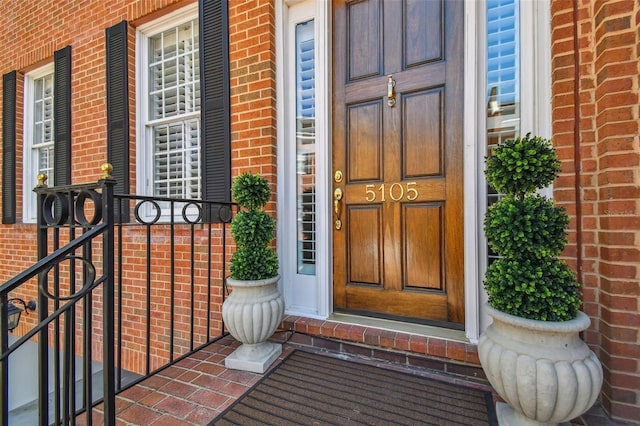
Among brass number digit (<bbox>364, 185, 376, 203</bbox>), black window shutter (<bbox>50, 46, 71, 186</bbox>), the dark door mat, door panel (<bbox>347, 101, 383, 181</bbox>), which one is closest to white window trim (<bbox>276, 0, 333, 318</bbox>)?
door panel (<bbox>347, 101, 383, 181</bbox>)

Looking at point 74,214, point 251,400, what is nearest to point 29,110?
point 74,214

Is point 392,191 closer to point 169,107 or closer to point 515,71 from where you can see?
point 515,71

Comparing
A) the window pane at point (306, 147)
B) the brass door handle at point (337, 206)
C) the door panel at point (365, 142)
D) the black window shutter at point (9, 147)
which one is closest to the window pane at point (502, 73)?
the door panel at point (365, 142)

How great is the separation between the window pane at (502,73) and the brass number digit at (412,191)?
0.41 meters

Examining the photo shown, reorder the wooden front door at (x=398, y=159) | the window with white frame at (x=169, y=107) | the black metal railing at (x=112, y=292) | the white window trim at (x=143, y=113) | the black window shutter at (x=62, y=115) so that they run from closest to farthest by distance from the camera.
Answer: the black metal railing at (x=112, y=292) < the wooden front door at (x=398, y=159) < the window with white frame at (x=169, y=107) < the white window trim at (x=143, y=113) < the black window shutter at (x=62, y=115)

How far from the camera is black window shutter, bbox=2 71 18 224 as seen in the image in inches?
150

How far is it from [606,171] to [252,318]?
73.9 inches

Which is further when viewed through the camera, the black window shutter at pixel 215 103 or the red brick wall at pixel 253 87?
the black window shutter at pixel 215 103

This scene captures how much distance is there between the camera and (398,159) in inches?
76.9

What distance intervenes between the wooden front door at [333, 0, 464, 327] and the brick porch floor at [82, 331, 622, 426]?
12.9 inches

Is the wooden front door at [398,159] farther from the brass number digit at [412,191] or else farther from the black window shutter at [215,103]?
the black window shutter at [215,103]

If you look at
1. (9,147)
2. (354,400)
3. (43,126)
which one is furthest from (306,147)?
(9,147)

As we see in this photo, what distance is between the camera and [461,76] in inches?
70.4

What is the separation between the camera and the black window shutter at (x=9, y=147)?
381 centimetres
